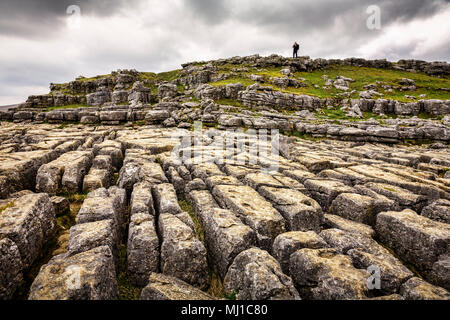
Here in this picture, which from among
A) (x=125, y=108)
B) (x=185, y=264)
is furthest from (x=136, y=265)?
(x=125, y=108)

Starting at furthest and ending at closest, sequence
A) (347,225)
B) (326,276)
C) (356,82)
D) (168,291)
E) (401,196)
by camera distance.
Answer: (356,82), (401,196), (347,225), (326,276), (168,291)

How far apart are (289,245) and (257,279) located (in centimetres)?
170

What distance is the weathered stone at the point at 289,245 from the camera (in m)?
5.98

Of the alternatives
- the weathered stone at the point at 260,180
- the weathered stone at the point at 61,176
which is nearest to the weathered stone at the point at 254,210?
the weathered stone at the point at 260,180

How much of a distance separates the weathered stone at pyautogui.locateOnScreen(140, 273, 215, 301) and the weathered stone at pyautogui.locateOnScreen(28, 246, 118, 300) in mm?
935

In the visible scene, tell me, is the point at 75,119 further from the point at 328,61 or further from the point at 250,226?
Result: the point at 328,61

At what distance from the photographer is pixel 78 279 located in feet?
14.2

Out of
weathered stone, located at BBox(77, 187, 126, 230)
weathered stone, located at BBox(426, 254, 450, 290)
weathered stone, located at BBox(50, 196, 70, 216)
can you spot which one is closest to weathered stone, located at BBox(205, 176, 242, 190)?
weathered stone, located at BBox(77, 187, 126, 230)

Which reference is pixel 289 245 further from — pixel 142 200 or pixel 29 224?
pixel 29 224

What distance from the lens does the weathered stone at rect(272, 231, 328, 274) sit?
5.98 meters

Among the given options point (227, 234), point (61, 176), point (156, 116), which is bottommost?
point (227, 234)

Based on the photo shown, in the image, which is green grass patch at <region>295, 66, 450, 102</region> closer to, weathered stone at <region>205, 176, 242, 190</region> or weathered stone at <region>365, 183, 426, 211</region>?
weathered stone at <region>365, 183, 426, 211</region>

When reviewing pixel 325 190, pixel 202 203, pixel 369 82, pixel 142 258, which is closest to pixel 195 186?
pixel 202 203
